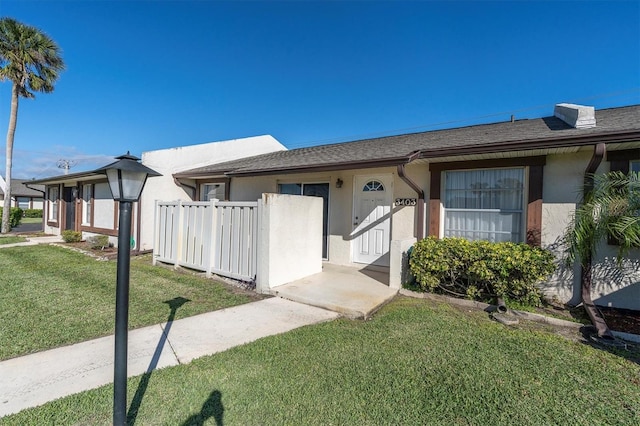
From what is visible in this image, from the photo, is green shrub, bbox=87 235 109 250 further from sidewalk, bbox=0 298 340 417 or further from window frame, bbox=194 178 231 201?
sidewalk, bbox=0 298 340 417

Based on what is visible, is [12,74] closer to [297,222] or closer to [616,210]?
[297,222]

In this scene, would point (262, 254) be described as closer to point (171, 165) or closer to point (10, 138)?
point (171, 165)

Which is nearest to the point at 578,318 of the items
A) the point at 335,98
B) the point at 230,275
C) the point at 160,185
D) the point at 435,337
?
the point at 435,337

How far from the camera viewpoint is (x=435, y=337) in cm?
371

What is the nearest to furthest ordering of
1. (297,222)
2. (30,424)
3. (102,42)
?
(30,424) < (297,222) < (102,42)

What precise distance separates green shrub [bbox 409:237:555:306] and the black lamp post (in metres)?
4.69

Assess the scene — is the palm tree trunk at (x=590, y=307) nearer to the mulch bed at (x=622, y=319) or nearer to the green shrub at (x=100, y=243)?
the mulch bed at (x=622, y=319)

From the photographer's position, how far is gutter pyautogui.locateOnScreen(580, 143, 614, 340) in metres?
4.03

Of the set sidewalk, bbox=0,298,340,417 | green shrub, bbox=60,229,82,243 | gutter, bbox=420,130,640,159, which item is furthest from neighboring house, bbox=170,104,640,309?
green shrub, bbox=60,229,82,243

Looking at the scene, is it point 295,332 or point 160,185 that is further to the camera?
point 160,185

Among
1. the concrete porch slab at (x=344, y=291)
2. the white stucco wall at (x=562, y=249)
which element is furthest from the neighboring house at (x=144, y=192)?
the white stucco wall at (x=562, y=249)

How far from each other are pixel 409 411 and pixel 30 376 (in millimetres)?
3484

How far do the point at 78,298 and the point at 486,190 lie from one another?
7.85 metres

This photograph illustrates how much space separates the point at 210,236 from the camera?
6.76 m
